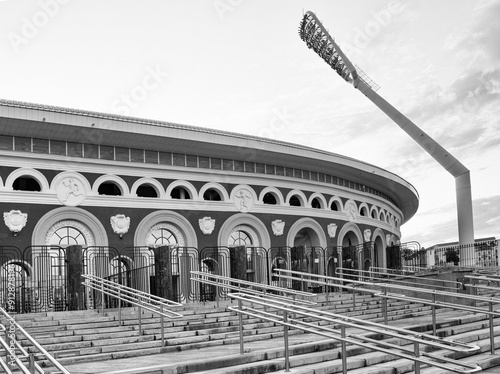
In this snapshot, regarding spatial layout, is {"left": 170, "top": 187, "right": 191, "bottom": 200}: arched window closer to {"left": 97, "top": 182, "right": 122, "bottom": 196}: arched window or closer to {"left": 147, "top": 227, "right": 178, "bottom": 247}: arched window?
{"left": 147, "top": 227, "right": 178, "bottom": 247}: arched window

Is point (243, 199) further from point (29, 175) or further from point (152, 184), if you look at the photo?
point (29, 175)

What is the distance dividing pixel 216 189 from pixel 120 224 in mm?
4471

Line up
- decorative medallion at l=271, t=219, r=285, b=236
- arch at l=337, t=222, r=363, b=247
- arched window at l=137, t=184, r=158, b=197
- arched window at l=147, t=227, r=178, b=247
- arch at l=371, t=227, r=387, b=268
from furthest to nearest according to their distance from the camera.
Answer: arch at l=371, t=227, r=387, b=268, arch at l=337, t=222, r=363, b=247, decorative medallion at l=271, t=219, r=285, b=236, arched window at l=137, t=184, r=158, b=197, arched window at l=147, t=227, r=178, b=247

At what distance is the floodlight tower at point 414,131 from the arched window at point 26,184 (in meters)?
19.0

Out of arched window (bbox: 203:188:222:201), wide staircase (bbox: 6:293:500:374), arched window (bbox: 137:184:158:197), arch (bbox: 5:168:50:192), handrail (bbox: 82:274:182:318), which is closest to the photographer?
wide staircase (bbox: 6:293:500:374)

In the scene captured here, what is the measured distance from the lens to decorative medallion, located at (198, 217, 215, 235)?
81.4ft

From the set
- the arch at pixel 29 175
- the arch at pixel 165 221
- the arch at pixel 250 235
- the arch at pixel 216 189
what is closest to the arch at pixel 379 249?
the arch at pixel 250 235

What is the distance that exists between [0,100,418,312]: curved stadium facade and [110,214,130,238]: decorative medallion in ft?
0.12

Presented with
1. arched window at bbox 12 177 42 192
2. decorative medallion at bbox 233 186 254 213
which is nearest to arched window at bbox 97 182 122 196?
arched window at bbox 12 177 42 192

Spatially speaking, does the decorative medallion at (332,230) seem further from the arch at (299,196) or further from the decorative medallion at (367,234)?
the decorative medallion at (367,234)

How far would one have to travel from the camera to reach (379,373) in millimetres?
9344

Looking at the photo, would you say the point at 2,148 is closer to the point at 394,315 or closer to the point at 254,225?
the point at 254,225

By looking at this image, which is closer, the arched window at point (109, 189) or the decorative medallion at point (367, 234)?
A: the arched window at point (109, 189)

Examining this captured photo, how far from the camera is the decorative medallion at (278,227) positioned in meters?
27.1
